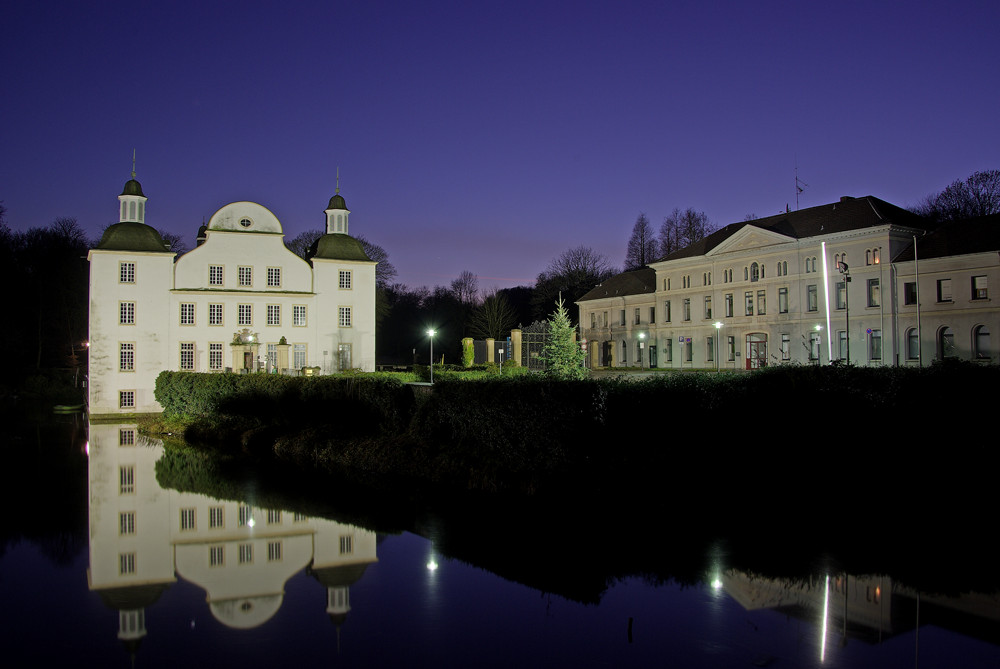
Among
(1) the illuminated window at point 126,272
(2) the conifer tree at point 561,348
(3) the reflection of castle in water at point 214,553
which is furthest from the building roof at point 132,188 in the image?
(3) the reflection of castle in water at point 214,553

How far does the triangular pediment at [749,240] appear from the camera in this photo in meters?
46.9

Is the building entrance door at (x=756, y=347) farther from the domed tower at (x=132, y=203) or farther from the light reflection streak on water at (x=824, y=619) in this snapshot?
the light reflection streak on water at (x=824, y=619)

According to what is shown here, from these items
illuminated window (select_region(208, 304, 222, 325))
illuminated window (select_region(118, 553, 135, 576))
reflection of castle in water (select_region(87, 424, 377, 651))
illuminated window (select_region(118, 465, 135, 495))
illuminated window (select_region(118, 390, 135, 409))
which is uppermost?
illuminated window (select_region(208, 304, 222, 325))

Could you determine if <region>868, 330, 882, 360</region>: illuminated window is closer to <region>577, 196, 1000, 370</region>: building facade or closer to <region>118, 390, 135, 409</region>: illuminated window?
<region>577, 196, 1000, 370</region>: building facade

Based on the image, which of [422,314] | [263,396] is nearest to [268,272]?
[263,396]

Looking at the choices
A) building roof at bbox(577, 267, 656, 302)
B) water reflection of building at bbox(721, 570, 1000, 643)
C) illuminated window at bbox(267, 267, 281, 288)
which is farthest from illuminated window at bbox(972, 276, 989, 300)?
illuminated window at bbox(267, 267, 281, 288)

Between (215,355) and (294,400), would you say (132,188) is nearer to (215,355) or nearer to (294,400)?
(215,355)

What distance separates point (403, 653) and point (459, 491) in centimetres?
742

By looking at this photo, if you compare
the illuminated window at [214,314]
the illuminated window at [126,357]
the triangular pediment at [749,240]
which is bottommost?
the illuminated window at [126,357]

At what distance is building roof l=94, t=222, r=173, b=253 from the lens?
3578 cm

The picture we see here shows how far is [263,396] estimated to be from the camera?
82.3ft

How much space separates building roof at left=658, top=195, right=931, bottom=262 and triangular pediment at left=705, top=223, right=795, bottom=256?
0.33 m

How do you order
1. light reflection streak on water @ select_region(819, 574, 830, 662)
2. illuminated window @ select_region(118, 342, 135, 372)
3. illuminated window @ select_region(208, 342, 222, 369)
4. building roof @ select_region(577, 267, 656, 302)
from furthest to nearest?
building roof @ select_region(577, 267, 656, 302) → illuminated window @ select_region(208, 342, 222, 369) → illuminated window @ select_region(118, 342, 135, 372) → light reflection streak on water @ select_region(819, 574, 830, 662)

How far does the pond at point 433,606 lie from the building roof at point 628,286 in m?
48.9
